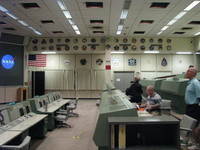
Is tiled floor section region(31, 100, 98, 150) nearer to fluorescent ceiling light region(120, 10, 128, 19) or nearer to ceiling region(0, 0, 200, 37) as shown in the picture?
ceiling region(0, 0, 200, 37)

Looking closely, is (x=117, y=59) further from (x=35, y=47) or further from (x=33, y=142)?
(x=33, y=142)

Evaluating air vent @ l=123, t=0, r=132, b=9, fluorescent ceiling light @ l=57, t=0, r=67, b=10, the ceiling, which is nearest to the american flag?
the ceiling

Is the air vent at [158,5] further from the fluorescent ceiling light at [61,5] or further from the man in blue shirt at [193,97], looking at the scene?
the man in blue shirt at [193,97]

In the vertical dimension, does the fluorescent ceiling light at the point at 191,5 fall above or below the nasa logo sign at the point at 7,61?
above

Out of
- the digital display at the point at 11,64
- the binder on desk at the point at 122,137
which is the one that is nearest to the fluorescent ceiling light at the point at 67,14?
the digital display at the point at 11,64

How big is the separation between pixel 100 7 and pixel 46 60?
705cm

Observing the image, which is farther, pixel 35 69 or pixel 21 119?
pixel 35 69

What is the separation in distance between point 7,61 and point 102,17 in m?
6.39

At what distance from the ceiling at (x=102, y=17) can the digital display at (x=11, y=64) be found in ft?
3.61

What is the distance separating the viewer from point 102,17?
7645 mm

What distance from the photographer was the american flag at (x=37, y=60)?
1123 centimetres

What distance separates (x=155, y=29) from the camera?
Answer: 9.38 m

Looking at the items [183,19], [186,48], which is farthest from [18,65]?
[186,48]

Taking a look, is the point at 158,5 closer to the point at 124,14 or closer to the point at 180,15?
the point at 124,14
